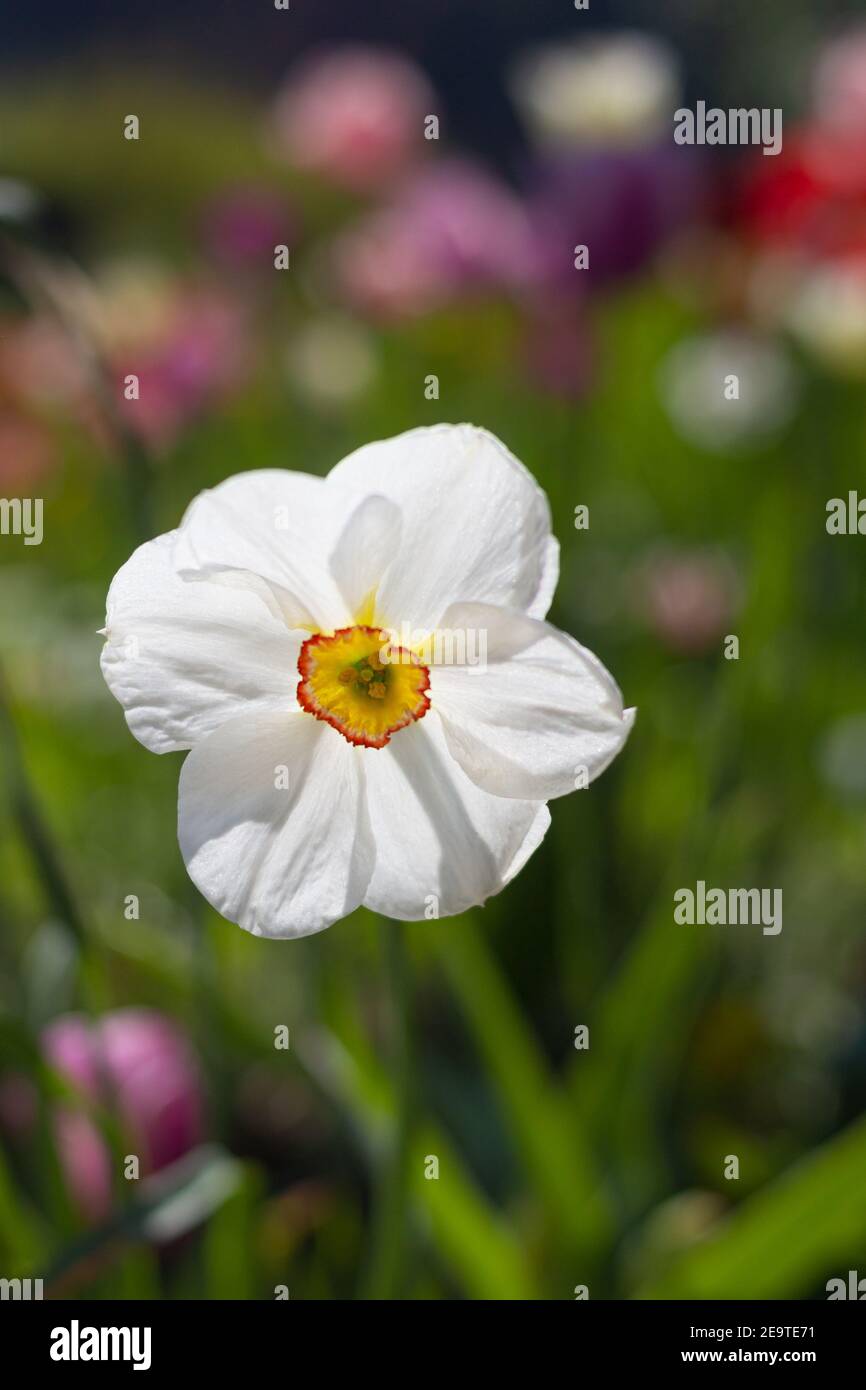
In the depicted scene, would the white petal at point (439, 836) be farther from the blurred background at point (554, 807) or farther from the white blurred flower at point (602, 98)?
the white blurred flower at point (602, 98)

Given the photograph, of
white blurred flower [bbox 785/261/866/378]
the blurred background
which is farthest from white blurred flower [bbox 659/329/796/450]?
white blurred flower [bbox 785/261/866/378]

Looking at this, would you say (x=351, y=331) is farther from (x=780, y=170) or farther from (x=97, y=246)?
(x=97, y=246)

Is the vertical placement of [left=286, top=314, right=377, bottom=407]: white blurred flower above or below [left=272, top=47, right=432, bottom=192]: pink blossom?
below

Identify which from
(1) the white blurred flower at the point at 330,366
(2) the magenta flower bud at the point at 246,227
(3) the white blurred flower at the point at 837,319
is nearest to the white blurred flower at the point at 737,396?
(3) the white blurred flower at the point at 837,319

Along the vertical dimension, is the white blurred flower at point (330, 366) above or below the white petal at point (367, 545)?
above

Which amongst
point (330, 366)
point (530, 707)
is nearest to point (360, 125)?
point (330, 366)

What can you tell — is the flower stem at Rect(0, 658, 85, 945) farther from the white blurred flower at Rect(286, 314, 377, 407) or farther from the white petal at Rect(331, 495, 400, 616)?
the white blurred flower at Rect(286, 314, 377, 407)

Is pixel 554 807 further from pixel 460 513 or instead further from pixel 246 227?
pixel 246 227
